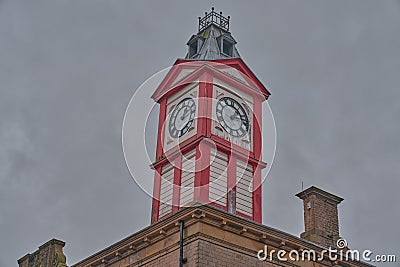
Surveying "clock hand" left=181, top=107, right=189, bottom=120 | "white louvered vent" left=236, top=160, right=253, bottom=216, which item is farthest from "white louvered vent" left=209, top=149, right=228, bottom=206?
"clock hand" left=181, top=107, right=189, bottom=120

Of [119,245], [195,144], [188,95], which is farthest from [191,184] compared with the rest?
[119,245]

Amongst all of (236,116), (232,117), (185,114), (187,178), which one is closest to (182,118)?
(185,114)

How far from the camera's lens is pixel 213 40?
37281 mm

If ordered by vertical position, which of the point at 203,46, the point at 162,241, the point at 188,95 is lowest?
the point at 162,241

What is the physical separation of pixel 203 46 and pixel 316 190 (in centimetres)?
1223

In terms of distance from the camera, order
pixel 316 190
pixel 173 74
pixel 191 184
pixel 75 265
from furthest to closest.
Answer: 1. pixel 173 74
2. pixel 191 184
3. pixel 316 190
4. pixel 75 265

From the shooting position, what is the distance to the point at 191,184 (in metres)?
30.8

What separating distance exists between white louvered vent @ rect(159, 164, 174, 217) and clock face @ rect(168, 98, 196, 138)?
1821mm

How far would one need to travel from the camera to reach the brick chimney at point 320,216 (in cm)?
2767

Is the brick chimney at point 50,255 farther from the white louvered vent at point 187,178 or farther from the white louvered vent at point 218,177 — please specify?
the white louvered vent at point 218,177

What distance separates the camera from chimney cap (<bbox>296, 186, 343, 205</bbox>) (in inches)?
1110

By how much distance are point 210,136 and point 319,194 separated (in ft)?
19.7

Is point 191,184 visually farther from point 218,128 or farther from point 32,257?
point 32,257

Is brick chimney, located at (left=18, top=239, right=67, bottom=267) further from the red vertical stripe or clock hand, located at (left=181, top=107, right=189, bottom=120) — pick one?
clock hand, located at (left=181, top=107, right=189, bottom=120)
